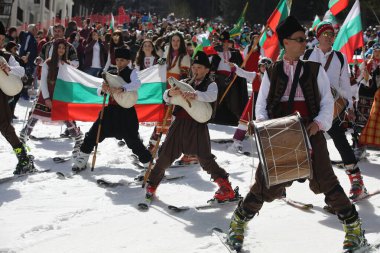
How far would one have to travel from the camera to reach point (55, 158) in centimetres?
795

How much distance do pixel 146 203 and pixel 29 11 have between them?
34771 mm

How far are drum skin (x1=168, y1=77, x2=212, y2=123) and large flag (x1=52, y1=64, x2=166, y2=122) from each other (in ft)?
9.50

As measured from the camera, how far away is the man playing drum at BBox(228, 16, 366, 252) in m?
4.35

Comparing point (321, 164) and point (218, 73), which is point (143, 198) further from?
point (218, 73)

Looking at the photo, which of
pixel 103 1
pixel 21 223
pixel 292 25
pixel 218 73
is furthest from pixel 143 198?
pixel 103 1

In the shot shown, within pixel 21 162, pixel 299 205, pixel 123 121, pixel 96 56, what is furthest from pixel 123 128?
pixel 96 56

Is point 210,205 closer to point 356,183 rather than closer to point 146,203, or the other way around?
point 146,203

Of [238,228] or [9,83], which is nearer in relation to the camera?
[238,228]

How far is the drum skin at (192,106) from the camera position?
567 centimetres

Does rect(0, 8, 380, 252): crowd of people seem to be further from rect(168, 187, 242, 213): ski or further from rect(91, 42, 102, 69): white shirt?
rect(91, 42, 102, 69): white shirt

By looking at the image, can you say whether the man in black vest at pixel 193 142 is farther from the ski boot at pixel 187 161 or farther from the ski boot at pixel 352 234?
the ski boot at pixel 187 161

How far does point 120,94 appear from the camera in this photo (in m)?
6.86

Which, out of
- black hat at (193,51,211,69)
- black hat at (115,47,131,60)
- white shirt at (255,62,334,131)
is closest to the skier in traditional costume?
black hat at (115,47,131,60)

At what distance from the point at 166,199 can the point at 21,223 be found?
160 centimetres
